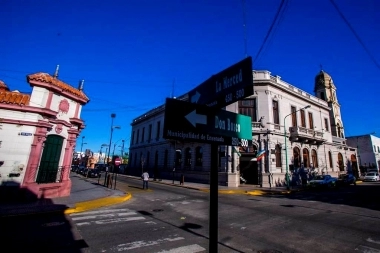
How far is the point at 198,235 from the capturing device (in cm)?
629

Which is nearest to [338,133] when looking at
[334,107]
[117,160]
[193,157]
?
[334,107]

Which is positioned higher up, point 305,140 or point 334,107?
point 334,107

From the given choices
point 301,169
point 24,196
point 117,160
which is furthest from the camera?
point 301,169

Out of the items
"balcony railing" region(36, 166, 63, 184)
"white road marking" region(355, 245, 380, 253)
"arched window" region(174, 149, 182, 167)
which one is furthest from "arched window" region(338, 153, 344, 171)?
"balcony railing" region(36, 166, 63, 184)

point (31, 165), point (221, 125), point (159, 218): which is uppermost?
point (221, 125)

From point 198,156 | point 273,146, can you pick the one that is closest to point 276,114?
point 273,146

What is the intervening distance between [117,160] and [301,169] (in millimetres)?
23907

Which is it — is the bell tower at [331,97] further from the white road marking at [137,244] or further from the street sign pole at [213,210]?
the street sign pole at [213,210]

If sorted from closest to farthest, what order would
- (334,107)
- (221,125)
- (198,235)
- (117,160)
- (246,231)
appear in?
(221,125), (198,235), (246,231), (117,160), (334,107)

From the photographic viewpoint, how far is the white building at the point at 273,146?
81.8 feet

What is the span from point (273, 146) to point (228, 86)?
2470cm

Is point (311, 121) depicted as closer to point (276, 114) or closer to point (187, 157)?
point (276, 114)

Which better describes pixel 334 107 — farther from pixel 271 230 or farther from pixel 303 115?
pixel 271 230

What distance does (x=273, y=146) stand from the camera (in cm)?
2558
